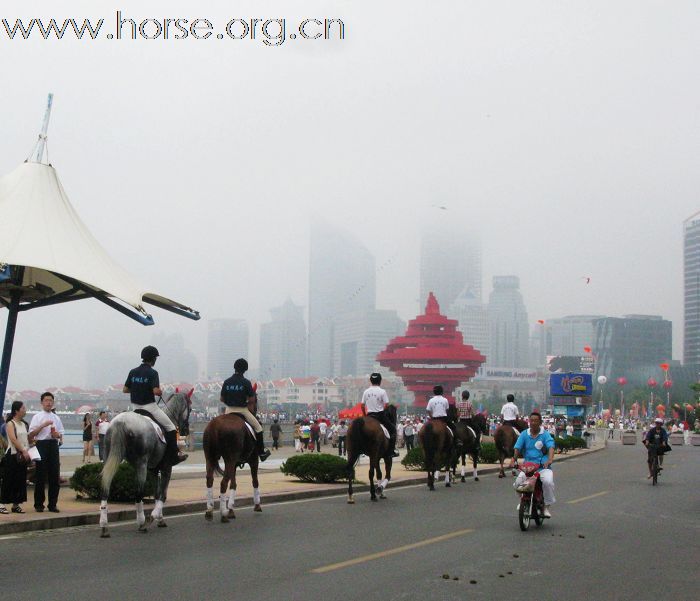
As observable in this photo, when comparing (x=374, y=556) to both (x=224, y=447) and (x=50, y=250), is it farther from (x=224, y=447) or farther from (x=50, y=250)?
(x=50, y=250)

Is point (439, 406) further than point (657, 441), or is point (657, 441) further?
point (657, 441)

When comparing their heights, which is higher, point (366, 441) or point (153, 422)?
point (153, 422)

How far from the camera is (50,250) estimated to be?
19016 millimetres

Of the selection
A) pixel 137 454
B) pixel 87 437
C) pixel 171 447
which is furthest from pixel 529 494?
pixel 87 437

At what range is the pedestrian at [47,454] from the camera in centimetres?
1485

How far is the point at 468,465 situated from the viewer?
105 ft

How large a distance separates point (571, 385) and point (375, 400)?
48.5m

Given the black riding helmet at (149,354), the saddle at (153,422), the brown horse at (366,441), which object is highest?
the black riding helmet at (149,354)

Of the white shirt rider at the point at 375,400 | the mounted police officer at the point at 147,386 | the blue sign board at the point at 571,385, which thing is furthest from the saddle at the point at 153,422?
the blue sign board at the point at 571,385

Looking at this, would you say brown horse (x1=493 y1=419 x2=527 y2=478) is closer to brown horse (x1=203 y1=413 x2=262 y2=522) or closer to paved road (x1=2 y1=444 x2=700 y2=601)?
paved road (x1=2 y1=444 x2=700 y2=601)

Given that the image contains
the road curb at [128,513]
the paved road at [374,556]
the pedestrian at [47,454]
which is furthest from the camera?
Result: the pedestrian at [47,454]

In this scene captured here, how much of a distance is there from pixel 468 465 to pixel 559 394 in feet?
115

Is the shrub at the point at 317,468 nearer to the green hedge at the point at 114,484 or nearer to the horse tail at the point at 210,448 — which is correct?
the green hedge at the point at 114,484

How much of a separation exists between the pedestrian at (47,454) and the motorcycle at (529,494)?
659cm
